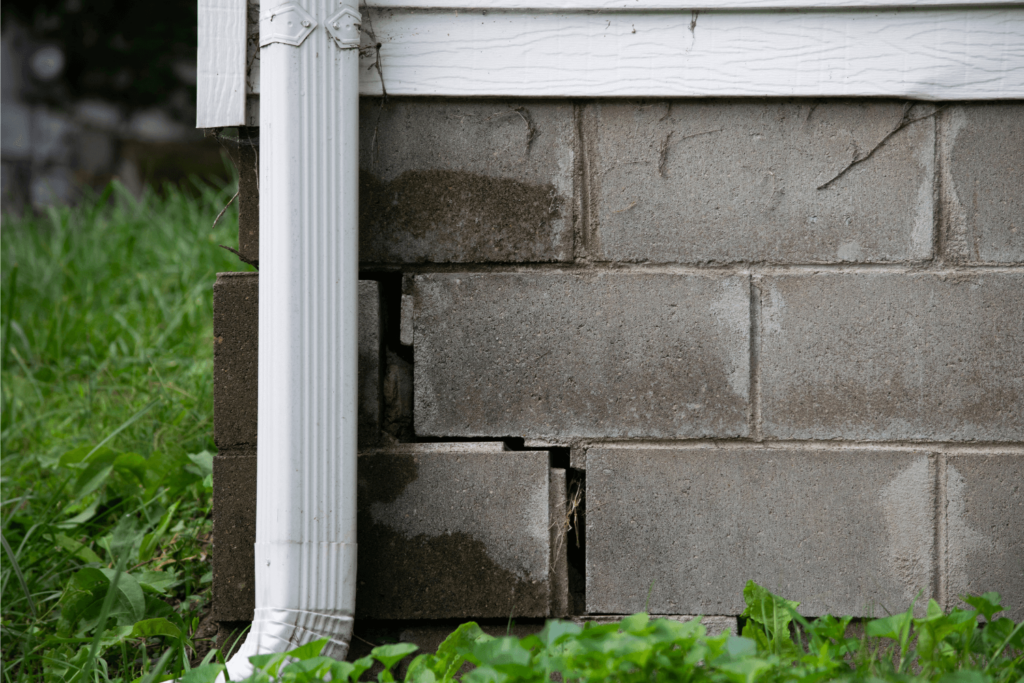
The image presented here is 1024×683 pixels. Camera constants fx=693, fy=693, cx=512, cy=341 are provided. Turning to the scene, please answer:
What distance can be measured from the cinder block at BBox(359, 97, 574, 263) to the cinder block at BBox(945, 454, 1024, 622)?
40.9 inches

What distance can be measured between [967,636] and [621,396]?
2.59 ft

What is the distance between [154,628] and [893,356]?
178 cm

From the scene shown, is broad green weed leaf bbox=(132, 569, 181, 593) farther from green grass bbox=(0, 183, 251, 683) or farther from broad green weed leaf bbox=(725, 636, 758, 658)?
broad green weed leaf bbox=(725, 636, 758, 658)

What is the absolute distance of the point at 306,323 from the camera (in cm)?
146

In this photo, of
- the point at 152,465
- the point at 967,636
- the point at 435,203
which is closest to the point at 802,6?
the point at 435,203

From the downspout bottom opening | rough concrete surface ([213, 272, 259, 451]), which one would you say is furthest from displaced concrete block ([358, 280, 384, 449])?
the downspout bottom opening

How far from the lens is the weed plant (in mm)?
1022

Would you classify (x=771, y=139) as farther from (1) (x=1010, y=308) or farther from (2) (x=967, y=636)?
(2) (x=967, y=636)

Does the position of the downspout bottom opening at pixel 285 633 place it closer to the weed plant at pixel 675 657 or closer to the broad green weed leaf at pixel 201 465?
the weed plant at pixel 675 657

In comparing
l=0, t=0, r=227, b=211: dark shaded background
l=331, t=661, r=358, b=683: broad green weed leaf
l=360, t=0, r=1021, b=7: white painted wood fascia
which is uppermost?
l=0, t=0, r=227, b=211: dark shaded background

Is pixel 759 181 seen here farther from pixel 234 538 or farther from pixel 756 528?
pixel 234 538

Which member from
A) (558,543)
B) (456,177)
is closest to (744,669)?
(558,543)

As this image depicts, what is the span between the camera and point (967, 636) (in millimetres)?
1285

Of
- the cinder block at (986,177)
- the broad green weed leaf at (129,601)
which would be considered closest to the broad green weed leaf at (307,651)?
the broad green weed leaf at (129,601)
